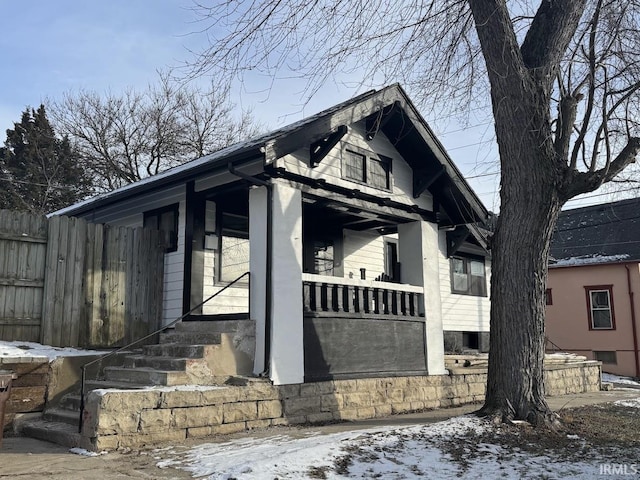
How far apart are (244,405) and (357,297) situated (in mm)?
3046

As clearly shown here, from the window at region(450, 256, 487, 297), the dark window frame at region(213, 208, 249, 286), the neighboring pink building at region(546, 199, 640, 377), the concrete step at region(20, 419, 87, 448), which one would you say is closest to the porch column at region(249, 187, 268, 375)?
the dark window frame at region(213, 208, 249, 286)

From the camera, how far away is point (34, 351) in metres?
8.08

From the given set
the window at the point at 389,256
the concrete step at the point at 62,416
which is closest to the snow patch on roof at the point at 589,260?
the window at the point at 389,256

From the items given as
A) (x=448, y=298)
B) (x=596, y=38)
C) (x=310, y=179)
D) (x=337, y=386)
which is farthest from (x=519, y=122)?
(x=448, y=298)

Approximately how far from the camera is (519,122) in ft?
25.1

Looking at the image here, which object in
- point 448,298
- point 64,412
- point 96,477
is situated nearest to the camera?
point 96,477

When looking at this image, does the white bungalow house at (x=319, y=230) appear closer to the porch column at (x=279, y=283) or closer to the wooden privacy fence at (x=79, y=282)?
the porch column at (x=279, y=283)

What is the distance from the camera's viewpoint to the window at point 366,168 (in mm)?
10438

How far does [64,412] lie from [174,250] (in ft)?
11.3

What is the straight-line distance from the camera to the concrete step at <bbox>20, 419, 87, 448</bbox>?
658 cm

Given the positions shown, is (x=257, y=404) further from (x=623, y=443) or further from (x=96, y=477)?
(x=623, y=443)

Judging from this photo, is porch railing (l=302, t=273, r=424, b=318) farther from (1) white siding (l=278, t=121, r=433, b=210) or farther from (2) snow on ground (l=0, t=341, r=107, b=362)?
(2) snow on ground (l=0, t=341, r=107, b=362)

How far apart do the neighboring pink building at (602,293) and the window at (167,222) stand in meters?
14.8

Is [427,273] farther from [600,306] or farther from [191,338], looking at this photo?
[600,306]
